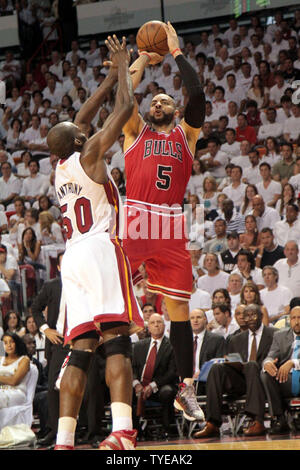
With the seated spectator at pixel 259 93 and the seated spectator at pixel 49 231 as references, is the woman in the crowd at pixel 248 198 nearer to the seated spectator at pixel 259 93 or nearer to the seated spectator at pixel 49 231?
the seated spectator at pixel 49 231

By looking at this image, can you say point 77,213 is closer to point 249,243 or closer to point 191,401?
point 191,401

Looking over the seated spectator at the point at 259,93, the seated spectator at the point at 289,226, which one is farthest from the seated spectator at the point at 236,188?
the seated spectator at the point at 259,93

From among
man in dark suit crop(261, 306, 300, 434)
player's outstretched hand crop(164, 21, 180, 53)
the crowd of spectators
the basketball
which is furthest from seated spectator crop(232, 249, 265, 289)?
player's outstretched hand crop(164, 21, 180, 53)

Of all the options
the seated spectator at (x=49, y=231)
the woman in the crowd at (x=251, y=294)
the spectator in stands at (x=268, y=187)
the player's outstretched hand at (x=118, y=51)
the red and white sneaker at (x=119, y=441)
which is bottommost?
the red and white sneaker at (x=119, y=441)

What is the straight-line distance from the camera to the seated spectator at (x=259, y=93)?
13047 millimetres

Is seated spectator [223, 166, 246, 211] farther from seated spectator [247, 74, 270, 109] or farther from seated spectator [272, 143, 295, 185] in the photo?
seated spectator [247, 74, 270, 109]

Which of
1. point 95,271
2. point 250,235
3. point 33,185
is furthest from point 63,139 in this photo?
point 33,185

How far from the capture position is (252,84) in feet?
43.9

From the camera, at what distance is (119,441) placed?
4387 millimetres

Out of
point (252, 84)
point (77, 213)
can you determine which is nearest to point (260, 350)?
point (77, 213)

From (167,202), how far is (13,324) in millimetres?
4103

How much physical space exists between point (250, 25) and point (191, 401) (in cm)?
1098

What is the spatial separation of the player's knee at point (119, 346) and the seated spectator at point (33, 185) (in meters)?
8.88

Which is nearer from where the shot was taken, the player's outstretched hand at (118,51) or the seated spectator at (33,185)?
the player's outstretched hand at (118,51)
